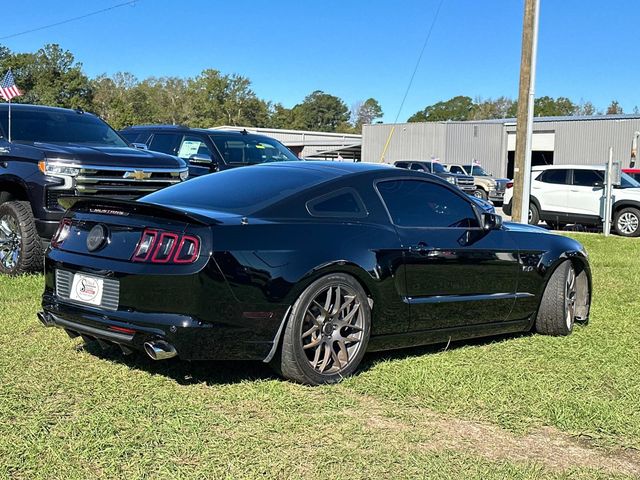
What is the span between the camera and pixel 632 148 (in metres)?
39.7

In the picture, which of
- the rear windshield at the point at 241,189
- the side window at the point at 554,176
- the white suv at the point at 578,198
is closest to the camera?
the rear windshield at the point at 241,189

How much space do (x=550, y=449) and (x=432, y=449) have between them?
2.01 ft

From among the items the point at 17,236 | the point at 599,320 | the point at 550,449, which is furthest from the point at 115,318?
the point at 599,320

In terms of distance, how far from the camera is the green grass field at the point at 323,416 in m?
3.38

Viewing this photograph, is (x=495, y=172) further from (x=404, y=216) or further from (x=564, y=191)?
(x=404, y=216)

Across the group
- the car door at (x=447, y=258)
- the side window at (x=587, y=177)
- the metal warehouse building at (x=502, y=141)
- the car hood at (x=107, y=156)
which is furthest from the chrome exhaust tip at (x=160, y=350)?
the metal warehouse building at (x=502, y=141)

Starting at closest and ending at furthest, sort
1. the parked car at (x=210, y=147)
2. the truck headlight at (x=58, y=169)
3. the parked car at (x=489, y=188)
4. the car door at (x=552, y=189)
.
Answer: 1. the truck headlight at (x=58, y=169)
2. the parked car at (x=210, y=147)
3. the car door at (x=552, y=189)
4. the parked car at (x=489, y=188)

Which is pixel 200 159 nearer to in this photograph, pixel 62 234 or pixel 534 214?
pixel 62 234

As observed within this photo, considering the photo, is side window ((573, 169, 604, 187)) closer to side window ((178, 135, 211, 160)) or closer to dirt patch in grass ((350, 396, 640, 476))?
side window ((178, 135, 211, 160))

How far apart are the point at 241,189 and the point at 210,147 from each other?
5.93 m

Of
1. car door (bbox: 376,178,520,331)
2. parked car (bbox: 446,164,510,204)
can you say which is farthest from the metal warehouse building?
car door (bbox: 376,178,520,331)

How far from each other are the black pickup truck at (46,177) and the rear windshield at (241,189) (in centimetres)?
251

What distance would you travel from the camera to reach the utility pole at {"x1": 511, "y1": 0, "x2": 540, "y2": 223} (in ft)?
45.1

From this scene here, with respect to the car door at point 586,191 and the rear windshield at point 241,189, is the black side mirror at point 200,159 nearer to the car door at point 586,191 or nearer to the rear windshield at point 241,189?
the rear windshield at point 241,189
